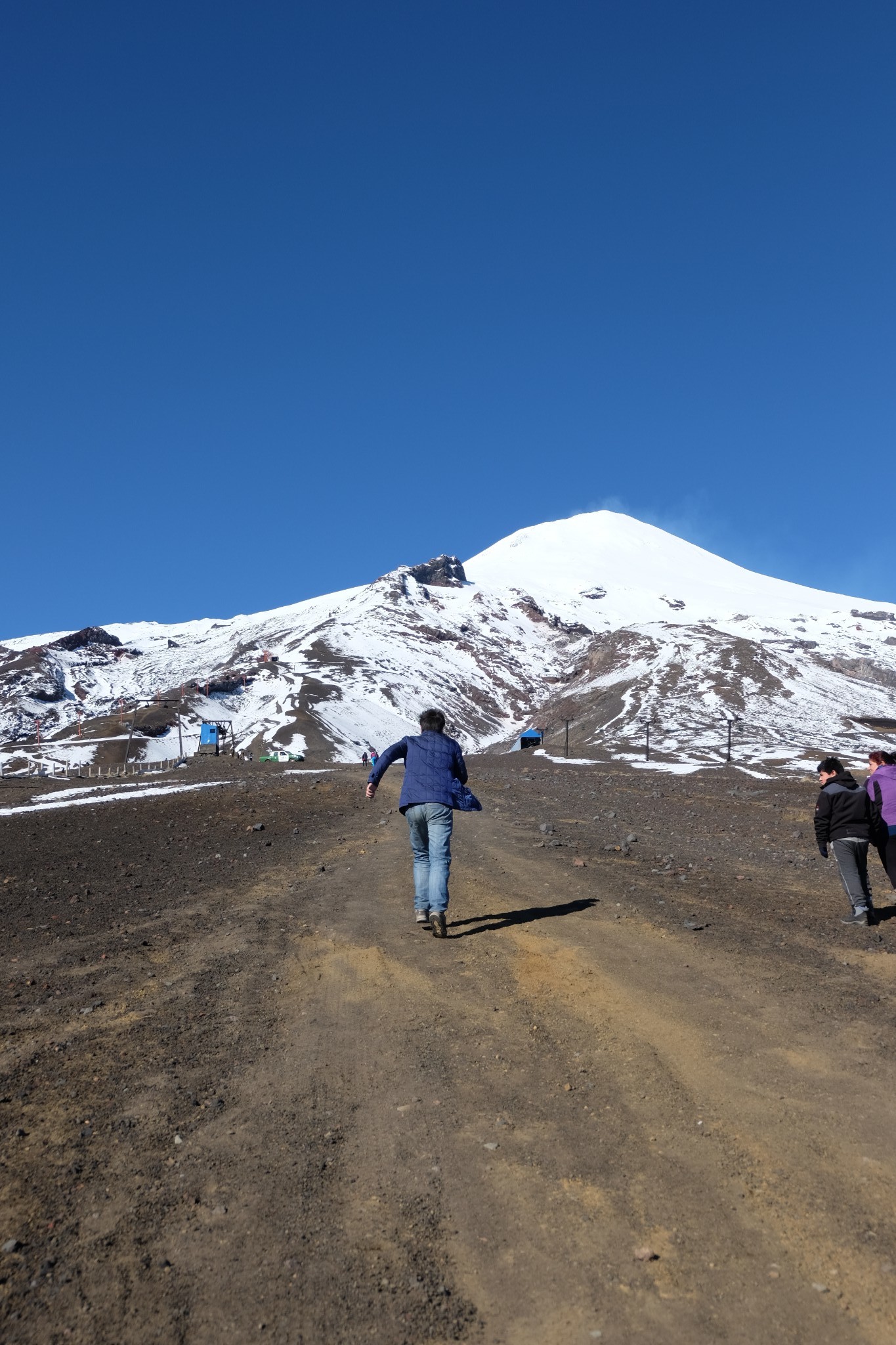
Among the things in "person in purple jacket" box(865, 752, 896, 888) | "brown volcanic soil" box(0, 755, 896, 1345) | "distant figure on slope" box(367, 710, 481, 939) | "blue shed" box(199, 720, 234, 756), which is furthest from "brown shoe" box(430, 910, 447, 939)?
"blue shed" box(199, 720, 234, 756)

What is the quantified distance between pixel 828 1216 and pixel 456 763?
22.6 feet

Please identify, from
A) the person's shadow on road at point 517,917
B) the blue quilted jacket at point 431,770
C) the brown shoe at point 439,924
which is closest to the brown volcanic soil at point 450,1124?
the person's shadow on road at point 517,917

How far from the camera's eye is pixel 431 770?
1028 cm

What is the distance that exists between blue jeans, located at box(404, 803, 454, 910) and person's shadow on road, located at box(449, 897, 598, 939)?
20.9 inches

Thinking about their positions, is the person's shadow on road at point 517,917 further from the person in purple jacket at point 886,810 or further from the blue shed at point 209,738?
the blue shed at point 209,738

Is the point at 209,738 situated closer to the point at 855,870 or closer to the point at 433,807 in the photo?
the point at 433,807

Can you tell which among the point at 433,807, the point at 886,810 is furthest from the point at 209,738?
the point at 886,810

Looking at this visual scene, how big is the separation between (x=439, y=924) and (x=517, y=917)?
144 centimetres

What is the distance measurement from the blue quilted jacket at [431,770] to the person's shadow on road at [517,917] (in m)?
1.51

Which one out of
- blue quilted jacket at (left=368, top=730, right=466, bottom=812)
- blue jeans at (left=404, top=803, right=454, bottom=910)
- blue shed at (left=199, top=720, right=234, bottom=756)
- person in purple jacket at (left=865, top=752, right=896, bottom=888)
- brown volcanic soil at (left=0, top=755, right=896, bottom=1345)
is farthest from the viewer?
blue shed at (left=199, top=720, right=234, bottom=756)

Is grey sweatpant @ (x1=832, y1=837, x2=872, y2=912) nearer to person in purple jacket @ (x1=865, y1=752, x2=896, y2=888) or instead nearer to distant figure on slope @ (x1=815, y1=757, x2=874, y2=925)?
distant figure on slope @ (x1=815, y1=757, x2=874, y2=925)

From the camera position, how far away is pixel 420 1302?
11.4 ft

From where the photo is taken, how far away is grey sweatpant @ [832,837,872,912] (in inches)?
403

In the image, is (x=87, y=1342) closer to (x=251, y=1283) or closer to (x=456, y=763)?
(x=251, y=1283)
